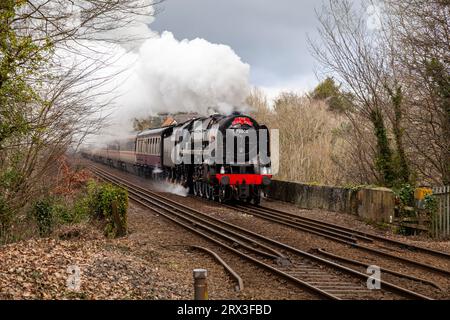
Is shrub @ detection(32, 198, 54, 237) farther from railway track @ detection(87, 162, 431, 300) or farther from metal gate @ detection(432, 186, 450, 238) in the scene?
metal gate @ detection(432, 186, 450, 238)

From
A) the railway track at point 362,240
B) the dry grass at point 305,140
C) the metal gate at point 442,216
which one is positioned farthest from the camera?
the dry grass at point 305,140

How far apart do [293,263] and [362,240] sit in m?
3.61

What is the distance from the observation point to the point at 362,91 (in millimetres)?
20719

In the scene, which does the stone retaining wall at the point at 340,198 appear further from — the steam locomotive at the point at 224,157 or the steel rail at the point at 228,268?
the steel rail at the point at 228,268

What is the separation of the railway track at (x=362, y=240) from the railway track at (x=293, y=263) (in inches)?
59.4

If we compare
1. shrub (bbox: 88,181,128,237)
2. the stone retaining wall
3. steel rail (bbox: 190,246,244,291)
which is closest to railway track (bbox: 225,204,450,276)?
the stone retaining wall

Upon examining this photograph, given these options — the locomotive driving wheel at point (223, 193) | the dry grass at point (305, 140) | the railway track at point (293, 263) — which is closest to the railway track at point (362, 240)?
the railway track at point (293, 263)

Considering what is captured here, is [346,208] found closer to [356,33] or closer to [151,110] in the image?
[356,33]

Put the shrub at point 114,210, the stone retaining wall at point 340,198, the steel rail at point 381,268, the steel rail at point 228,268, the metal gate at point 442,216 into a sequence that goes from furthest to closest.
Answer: the stone retaining wall at point 340,198
the shrub at point 114,210
the metal gate at point 442,216
the steel rail at point 381,268
the steel rail at point 228,268

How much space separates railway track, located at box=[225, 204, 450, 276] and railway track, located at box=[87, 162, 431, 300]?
1.51 m

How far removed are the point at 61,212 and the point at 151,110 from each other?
18.0m

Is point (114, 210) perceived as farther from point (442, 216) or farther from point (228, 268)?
point (442, 216)

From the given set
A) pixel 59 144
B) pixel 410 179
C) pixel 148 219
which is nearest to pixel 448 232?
pixel 410 179

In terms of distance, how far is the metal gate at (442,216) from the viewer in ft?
46.0
